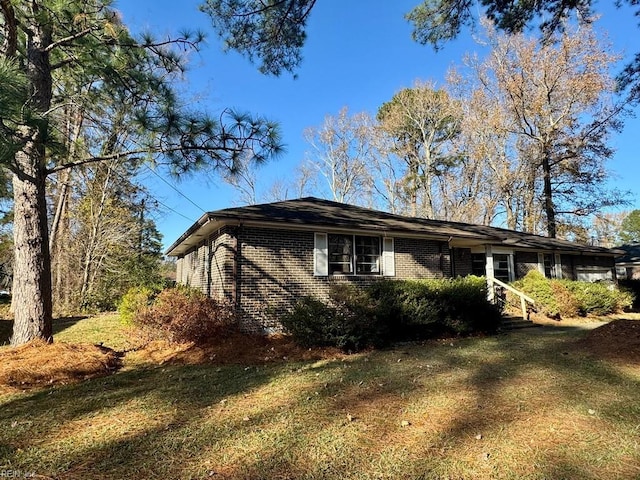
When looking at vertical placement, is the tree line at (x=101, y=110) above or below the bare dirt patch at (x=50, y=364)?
above

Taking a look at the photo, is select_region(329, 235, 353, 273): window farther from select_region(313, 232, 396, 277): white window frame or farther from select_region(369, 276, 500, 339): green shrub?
select_region(369, 276, 500, 339): green shrub

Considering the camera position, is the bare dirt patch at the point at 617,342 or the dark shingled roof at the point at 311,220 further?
the dark shingled roof at the point at 311,220

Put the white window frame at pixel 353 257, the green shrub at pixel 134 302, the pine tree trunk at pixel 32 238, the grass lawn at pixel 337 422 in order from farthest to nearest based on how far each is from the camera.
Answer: the white window frame at pixel 353 257
the green shrub at pixel 134 302
the pine tree trunk at pixel 32 238
the grass lawn at pixel 337 422

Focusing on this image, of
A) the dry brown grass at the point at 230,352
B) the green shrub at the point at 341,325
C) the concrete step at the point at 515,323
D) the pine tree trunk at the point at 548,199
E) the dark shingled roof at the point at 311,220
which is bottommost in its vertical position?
the dry brown grass at the point at 230,352

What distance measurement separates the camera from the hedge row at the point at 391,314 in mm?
7695

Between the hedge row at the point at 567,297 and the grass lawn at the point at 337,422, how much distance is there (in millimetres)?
7052

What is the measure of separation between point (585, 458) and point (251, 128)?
6.66 m

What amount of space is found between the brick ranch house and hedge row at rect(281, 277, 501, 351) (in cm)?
137

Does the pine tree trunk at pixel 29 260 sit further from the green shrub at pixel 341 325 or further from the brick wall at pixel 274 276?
A: the green shrub at pixel 341 325

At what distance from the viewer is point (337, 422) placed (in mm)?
3994

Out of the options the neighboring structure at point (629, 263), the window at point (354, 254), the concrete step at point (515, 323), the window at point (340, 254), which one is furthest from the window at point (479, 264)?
the neighboring structure at point (629, 263)

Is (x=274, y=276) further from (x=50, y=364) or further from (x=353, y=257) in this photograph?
(x=50, y=364)

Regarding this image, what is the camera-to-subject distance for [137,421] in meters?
4.09

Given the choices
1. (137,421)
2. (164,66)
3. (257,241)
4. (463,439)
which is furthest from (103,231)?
(463,439)
